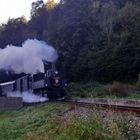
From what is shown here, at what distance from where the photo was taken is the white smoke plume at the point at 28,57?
41656 mm

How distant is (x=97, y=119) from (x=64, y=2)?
54.1 meters

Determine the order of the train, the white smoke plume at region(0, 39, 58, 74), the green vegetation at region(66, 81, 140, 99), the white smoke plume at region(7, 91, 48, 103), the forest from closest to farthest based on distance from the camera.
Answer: the green vegetation at region(66, 81, 140, 99), the train, the white smoke plume at region(7, 91, 48, 103), the white smoke plume at region(0, 39, 58, 74), the forest

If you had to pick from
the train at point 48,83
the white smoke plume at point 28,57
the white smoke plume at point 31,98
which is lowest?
the white smoke plume at point 31,98

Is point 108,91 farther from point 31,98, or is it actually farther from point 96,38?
point 96,38

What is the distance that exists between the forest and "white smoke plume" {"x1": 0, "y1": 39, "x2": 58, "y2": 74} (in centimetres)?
909

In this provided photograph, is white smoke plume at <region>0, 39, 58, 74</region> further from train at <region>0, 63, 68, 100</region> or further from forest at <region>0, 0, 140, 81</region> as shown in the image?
forest at <region>0, 0, 140, 81</region>

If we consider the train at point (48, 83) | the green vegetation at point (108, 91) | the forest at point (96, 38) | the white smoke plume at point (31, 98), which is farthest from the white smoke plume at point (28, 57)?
the forest at point (96, 38)

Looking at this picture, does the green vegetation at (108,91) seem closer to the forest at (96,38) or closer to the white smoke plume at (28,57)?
the white smoke plume at (28,57)

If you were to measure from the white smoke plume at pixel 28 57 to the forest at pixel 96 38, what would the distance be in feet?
29.8

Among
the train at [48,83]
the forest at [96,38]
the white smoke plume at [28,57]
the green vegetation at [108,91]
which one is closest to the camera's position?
the green vegetation at [108,91]

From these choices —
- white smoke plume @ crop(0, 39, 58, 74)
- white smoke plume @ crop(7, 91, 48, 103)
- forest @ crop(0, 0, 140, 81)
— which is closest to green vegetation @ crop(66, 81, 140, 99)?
white smoke plume @ crop(7, 91, 48, 103)

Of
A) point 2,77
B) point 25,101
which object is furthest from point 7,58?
point 2,77

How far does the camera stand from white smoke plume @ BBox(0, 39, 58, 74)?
41.7 metres

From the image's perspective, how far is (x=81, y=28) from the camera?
58.7 meters
